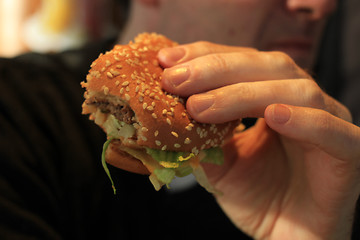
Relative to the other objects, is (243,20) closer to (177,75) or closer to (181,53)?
(181,53)

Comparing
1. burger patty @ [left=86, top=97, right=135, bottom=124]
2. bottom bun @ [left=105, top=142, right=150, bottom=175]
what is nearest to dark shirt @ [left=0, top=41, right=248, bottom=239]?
bottom bun @ [left=105, top=142, right=150, bottom=175]

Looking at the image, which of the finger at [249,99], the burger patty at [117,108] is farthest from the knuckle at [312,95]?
the burger patty at [117,108]

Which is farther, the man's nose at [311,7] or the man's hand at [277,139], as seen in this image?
the man's nose at [311,7]

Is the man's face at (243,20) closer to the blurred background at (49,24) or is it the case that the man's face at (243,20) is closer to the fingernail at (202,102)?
the fingernail at (202,102)

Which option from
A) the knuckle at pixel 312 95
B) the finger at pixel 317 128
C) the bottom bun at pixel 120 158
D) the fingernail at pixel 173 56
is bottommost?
the bottom bun at pixel 120 158

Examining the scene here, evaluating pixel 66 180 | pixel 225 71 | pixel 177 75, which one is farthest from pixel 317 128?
pixel 66 180

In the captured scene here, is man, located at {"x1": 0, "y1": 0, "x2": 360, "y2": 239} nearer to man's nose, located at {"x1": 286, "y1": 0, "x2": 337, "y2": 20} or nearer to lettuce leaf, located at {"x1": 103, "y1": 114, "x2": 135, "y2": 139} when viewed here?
man's nose, located at {"x1": 286, "y1": 0, "x2": 337, "y2": 20}
